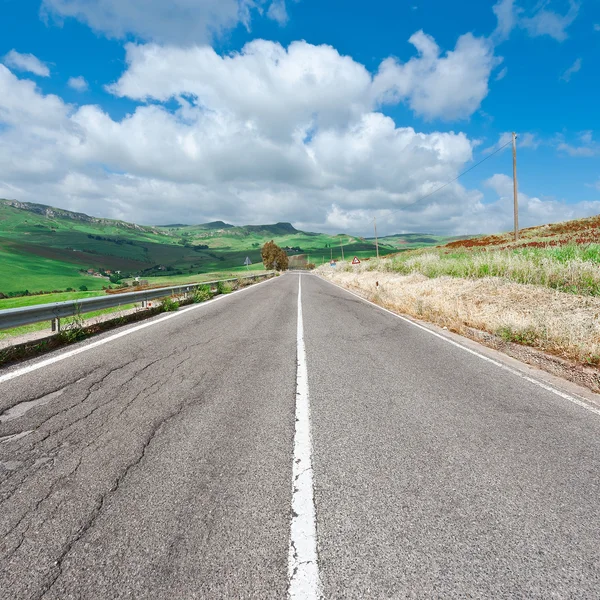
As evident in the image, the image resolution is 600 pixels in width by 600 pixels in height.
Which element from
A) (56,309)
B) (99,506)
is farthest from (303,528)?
(56,309)

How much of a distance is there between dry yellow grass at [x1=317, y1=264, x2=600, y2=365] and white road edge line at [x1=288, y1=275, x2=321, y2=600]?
5291 mm

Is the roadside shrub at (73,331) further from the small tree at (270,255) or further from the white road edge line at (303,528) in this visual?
the small tree at (270,255)

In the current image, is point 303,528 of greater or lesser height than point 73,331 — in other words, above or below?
below

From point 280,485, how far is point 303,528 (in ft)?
1.50

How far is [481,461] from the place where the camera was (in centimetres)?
272

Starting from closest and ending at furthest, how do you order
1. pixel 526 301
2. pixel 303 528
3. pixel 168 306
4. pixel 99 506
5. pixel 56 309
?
1. pixel 303 528
2. pixel 99 506
3. pixel 56 309
4. pixel 526 301
5. pixel 168 306

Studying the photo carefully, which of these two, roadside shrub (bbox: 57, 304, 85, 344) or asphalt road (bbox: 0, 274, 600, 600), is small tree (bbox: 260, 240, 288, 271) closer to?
roadside shrub (bbox: 57, 304, 85, 344)

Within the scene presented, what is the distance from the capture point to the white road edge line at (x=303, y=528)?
1.56 metres

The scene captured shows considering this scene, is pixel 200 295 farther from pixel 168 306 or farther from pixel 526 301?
pixel 526 301

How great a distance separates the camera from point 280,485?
236 centimetres

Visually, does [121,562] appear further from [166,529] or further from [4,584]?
[4,584]

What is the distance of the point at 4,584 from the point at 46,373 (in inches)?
141

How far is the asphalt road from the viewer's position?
1.65 metres

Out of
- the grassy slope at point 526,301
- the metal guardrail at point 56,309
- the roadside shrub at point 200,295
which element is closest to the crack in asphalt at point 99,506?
the metal guardrail at point 56,309
